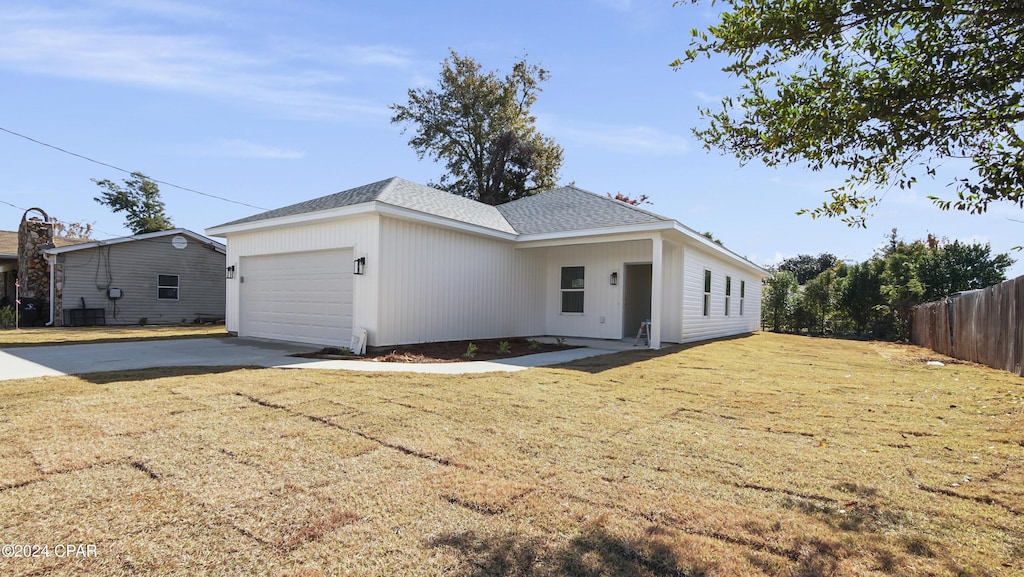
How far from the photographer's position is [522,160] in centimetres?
2667

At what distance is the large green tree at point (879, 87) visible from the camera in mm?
2803

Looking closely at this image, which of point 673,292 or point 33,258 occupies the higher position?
point 33,258

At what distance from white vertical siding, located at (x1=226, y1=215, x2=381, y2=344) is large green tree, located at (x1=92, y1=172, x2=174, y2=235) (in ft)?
74.6

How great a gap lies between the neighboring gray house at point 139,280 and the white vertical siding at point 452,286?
13734 mm

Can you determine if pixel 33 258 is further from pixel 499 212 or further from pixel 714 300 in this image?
pixel 714 300

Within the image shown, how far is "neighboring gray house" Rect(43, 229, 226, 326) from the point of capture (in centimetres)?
1677

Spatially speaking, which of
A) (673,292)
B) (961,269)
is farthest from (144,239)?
(961,269)

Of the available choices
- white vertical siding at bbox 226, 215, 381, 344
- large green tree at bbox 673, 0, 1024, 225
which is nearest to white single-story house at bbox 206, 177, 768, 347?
white vertical siding at bbox 226, 215, 381, 344

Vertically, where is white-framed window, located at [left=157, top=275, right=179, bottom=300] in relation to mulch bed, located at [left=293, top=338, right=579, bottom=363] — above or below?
above

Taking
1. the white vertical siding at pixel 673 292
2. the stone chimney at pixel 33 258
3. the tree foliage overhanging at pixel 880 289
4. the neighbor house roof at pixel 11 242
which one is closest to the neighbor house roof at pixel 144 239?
the stone chimney at pixel 33 258

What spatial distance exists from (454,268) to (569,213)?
3844 mm

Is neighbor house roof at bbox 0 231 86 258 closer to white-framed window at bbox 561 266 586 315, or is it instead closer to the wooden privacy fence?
white-framed window at bbox 561 266 586 315

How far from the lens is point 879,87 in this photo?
301cm

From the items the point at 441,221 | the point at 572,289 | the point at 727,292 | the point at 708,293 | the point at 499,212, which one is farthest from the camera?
the point at 727,292
